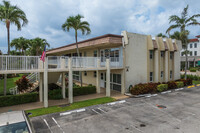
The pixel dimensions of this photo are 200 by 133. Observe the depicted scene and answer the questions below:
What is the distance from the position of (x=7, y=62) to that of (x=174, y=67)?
2328 cm

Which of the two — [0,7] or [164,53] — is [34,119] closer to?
[0,7]

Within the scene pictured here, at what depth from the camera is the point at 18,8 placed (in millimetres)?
12484

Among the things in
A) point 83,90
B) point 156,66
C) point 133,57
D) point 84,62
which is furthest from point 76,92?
point 156,66

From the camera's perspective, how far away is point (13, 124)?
4.91 meters

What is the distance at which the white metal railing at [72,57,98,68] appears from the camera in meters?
13.4

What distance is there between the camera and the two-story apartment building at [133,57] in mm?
15500

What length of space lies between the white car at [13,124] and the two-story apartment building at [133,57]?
8.60 m

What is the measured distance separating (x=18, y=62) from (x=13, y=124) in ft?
22.2

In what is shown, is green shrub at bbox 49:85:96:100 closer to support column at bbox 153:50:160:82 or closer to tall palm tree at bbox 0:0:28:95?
tall palm tree at bbox 0:0:28:95

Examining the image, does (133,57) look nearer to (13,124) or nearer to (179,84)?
(179,84)

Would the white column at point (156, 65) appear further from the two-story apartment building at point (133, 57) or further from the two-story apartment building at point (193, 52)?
the two-story apartment building at point (193, 52)

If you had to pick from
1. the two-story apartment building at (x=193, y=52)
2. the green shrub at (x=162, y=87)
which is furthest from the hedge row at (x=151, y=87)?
the two-story apartment building at (x=193, y=52)

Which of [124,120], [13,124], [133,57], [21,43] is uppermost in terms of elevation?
[21,43]

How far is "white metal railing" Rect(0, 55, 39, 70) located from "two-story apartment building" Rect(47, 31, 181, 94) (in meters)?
4.25
